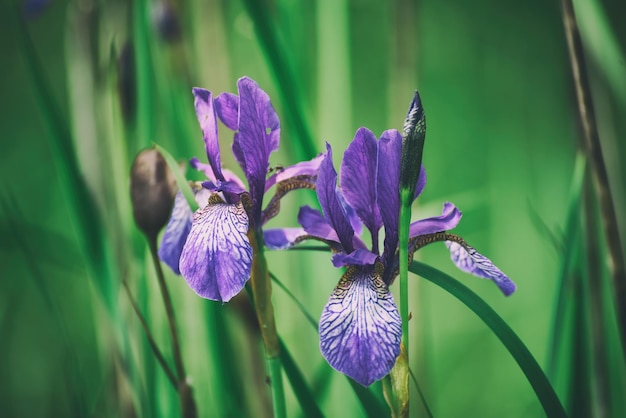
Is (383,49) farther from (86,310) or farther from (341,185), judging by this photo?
(341,185)

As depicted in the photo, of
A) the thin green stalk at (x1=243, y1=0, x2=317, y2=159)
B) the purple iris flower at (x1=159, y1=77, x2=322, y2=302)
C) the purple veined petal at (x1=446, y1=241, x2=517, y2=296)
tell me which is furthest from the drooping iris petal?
the purple veined petal at (x1=446, y1=241, x2=517, y2=296)

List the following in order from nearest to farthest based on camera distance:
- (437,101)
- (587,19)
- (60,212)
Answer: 1. (587,19)
2. (60,212)
3. (437,101)

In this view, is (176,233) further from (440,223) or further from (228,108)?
(440,223)

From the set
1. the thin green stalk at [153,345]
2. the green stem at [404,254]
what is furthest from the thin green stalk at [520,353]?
the thin green stalk at [153,345]

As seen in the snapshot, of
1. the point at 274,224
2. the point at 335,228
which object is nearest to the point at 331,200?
the point at 335,228

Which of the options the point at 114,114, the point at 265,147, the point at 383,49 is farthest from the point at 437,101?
the point at 265,147
